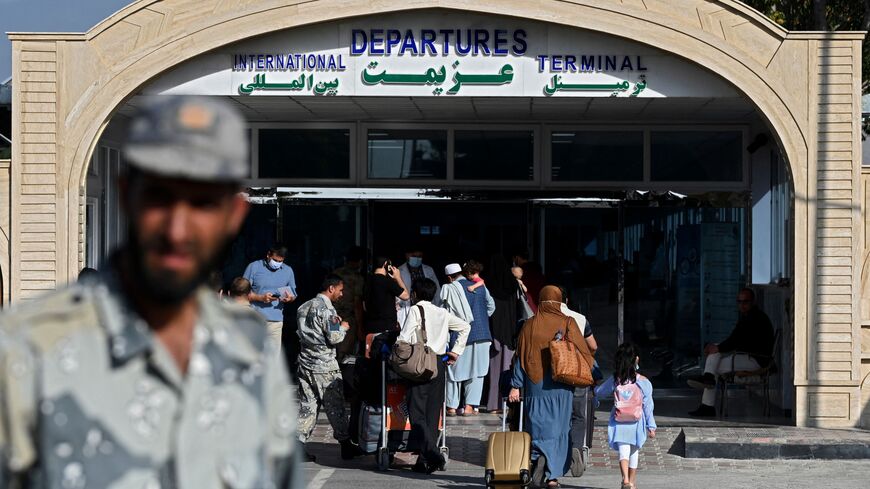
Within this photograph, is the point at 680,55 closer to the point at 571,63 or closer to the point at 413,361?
the point at 571,63

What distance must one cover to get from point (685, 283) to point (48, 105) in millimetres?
7976

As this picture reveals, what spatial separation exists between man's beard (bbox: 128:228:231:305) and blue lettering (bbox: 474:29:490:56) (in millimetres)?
11943

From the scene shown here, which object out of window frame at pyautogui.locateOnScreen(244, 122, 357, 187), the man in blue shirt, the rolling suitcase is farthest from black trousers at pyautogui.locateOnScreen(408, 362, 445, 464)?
window frame at pyautogui.locateOnScreen(244, 122, 357, 187)

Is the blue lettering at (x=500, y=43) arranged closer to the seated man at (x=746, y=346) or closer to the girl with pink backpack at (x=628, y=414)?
the seated man at (x=746, y=346)

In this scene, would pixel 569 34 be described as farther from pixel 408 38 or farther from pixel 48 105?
pixel 48 105

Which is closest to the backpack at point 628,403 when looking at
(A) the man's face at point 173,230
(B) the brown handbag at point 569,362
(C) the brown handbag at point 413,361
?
(B) the brown handbag at point 569,362

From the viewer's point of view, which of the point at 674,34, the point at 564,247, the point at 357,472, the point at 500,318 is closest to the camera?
the point at 357,472

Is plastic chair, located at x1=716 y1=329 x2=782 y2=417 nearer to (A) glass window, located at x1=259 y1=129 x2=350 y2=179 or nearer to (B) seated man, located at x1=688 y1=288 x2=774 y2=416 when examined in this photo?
(B) seated man, located at x1=688 y1=288 x2=774 y2=416

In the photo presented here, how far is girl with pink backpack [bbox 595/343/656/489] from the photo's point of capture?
10148 millimetres

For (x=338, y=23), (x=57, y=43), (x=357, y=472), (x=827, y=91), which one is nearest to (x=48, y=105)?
(x=57, y=43)

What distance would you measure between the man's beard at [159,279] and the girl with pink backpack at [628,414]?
8.28m

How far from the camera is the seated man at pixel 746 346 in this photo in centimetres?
1541

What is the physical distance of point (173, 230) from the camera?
6.77 ft

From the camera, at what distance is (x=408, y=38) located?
1392 centimetres
